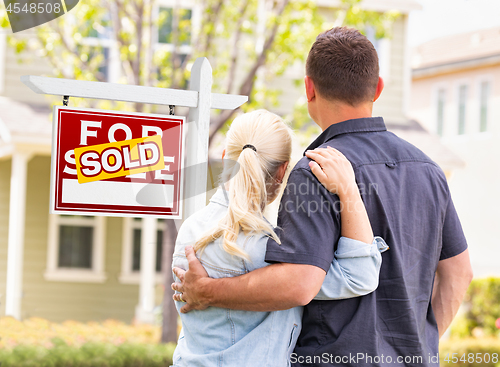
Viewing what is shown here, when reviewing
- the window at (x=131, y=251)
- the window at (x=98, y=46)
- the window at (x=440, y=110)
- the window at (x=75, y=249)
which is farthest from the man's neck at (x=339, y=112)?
the window at (x=440, y=110)

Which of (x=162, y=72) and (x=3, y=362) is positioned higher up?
(x=162, y=72)

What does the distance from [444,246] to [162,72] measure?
17.3ft

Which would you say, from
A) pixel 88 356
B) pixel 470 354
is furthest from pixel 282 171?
pixel 470 354

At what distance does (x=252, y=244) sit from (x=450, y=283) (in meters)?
0.78

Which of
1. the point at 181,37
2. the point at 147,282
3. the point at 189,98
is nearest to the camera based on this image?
the point at 189,98

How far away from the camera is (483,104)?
48.6ft

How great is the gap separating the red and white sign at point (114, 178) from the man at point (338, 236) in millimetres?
344

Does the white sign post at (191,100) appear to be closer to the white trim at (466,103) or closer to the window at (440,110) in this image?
the white trim at (466,103)

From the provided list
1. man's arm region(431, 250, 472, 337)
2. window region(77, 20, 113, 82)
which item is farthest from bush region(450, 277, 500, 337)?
man's arm region(431, 250, 472, 337)

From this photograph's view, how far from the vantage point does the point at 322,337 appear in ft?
5.49

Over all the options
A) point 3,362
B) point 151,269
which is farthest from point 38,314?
point 3,362

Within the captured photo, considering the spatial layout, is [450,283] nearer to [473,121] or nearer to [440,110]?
[473,121]

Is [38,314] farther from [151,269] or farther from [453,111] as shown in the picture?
[453,111]

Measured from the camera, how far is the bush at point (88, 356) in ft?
18.4
